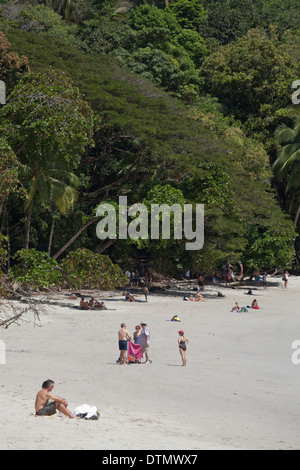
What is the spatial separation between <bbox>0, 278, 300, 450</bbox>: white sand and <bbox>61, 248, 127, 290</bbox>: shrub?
5.53 feet

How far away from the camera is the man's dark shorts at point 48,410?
1275 cm

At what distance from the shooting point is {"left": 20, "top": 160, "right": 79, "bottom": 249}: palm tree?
30.1 metres

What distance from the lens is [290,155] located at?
4572 centimetres

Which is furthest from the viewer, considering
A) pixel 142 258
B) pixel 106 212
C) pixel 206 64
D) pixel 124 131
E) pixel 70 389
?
pixel 206 64

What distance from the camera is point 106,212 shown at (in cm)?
3381

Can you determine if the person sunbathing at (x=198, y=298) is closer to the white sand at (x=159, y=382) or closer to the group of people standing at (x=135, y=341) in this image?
the white sand at (x=159, y=382)

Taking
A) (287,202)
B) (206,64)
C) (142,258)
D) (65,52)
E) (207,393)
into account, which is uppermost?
(206,64)

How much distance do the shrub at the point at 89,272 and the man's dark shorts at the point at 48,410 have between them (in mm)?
18135

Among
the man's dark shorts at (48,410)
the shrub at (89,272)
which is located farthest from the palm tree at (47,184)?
the man's dark shorts at (48,410)

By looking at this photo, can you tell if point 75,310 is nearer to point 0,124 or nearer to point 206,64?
point 0,124

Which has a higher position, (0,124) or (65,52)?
(65,52)

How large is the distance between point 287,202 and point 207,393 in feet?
113

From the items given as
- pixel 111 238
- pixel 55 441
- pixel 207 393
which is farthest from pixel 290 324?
pixel 55 441

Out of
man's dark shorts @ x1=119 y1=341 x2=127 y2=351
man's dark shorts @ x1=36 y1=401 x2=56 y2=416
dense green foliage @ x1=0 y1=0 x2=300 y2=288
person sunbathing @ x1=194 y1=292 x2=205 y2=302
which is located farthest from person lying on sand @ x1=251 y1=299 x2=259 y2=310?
man's dark shorts @ x1=36 y1=401 x2=56 y2=416
